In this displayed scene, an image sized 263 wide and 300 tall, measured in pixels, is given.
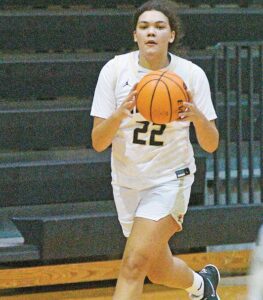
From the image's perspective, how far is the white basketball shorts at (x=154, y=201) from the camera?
4.60 m

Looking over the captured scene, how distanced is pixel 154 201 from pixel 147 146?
28cm

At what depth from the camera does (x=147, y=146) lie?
4602mm

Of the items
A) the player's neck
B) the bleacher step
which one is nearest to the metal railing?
the bleacher step

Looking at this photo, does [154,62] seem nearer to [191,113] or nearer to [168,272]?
[191,113]

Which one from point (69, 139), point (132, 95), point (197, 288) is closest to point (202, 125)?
point (132, 95)

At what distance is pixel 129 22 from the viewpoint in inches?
290

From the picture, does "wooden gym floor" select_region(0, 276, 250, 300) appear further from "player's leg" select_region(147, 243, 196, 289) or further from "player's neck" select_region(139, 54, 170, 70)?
"player's neck" select_region(139, 54, 170, 70)

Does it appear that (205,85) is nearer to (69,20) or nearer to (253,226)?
(253,226)

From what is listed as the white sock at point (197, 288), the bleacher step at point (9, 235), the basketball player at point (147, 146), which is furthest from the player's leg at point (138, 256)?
the bleacher step at point (9, 235)

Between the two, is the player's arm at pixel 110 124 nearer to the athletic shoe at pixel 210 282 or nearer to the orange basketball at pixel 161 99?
the orange basketball at pixel 161 99

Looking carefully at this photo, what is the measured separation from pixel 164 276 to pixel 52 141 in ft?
6.80

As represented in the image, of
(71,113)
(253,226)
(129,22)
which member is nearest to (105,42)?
(129,22)

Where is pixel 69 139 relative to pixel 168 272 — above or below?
above

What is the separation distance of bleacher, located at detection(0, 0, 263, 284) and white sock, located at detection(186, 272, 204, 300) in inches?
40.9
